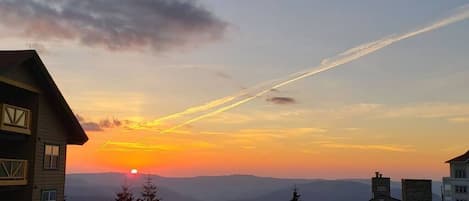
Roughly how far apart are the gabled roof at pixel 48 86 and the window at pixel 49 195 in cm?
422

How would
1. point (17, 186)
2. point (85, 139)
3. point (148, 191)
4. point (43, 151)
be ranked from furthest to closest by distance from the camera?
point (148, 191), point (85, 139), point (43, 151), point (17, 186)

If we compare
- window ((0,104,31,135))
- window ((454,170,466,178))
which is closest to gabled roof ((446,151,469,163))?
window ((454,170,466,178))

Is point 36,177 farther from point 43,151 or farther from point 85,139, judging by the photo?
point 85,139

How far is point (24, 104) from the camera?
34.0 m

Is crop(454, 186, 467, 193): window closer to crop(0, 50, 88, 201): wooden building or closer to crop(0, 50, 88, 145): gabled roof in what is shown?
crop(0, 50, 88, 145): gabled roof

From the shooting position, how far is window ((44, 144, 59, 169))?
115ft

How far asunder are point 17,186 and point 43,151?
120 inches

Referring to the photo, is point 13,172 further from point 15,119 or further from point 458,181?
point 458,181

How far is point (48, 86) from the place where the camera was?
34938mm

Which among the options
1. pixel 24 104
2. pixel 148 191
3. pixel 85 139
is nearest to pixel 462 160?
pixel 148 191

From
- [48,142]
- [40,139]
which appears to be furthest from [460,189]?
[40,139]

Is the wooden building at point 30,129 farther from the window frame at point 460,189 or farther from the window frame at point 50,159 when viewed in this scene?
the window frame at point 460,189

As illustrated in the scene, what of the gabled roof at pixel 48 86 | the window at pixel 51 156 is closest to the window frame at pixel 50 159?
the window at pixel 51 156

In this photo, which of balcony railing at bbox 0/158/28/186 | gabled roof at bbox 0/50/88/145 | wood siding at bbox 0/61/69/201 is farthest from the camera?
wood siding at bbox 0/61/69/201
